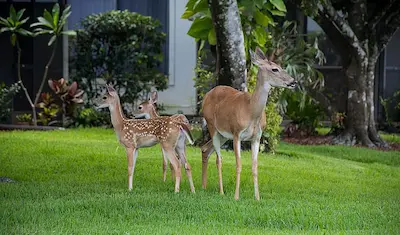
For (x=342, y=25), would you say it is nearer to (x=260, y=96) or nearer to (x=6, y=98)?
(x=6, y=98)

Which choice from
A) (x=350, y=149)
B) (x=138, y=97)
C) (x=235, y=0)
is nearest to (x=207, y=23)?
(x=235, y=0)

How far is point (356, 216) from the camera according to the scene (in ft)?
28.0

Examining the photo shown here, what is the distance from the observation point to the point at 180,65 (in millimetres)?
20219

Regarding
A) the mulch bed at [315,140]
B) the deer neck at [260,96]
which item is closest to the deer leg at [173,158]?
the deer neck at [260,96]

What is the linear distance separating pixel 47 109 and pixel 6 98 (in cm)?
86

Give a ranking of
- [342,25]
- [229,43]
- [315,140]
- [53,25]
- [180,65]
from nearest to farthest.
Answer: [229,43] < [342,25] < [53,25] < [315,140] < [180,65]

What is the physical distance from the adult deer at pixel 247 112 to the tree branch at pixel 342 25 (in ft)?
24.5

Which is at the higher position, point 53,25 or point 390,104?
point 53,25

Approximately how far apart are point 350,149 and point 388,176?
358 centimetres

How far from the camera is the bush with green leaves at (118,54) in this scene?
761 inches

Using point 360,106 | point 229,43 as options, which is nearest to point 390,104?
point 360,106

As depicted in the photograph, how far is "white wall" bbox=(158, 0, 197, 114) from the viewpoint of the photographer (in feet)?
65.9

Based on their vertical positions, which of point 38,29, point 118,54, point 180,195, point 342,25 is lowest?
point 180,195

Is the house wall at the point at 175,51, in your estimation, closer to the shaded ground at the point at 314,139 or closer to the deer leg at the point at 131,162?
the shaded ground at the point at 314,139
